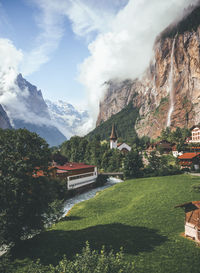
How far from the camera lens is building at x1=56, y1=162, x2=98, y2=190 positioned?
6310 cm

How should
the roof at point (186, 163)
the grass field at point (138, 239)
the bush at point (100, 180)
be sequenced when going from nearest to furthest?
1. the grass field at point (138, 239)
2. the roof at point (186, 163)
3. the bush at point (100, 180)

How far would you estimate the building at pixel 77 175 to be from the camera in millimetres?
63097

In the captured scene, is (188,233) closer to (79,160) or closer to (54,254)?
(54,254)

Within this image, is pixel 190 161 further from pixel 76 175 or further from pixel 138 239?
pixel 138 239

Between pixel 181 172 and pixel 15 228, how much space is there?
5529cm

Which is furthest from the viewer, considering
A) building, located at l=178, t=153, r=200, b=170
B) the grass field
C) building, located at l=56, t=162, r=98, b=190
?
building, located at l=178, t=153, r=200, b=170

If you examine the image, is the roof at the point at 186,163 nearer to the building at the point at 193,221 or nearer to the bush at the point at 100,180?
the bush at the point at 100,180

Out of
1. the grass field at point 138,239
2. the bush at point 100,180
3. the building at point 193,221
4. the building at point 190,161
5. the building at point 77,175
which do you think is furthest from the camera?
the bush at point 100,180

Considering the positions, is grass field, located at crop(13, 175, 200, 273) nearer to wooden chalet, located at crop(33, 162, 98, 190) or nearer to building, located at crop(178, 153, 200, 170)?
wooden chalet, located at crop(33, 162, 98, 190)

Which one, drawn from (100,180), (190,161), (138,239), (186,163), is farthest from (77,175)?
(138,239)

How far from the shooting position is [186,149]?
284 feet

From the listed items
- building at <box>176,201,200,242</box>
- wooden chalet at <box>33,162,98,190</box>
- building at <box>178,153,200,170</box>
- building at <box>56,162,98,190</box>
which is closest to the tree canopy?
building at <box>176,201,200,242</box>

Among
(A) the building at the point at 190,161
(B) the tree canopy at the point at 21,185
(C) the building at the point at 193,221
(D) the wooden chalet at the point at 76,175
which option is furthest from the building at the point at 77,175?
(C) the building at the point at 193,221

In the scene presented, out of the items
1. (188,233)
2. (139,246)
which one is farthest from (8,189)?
(188,233)
